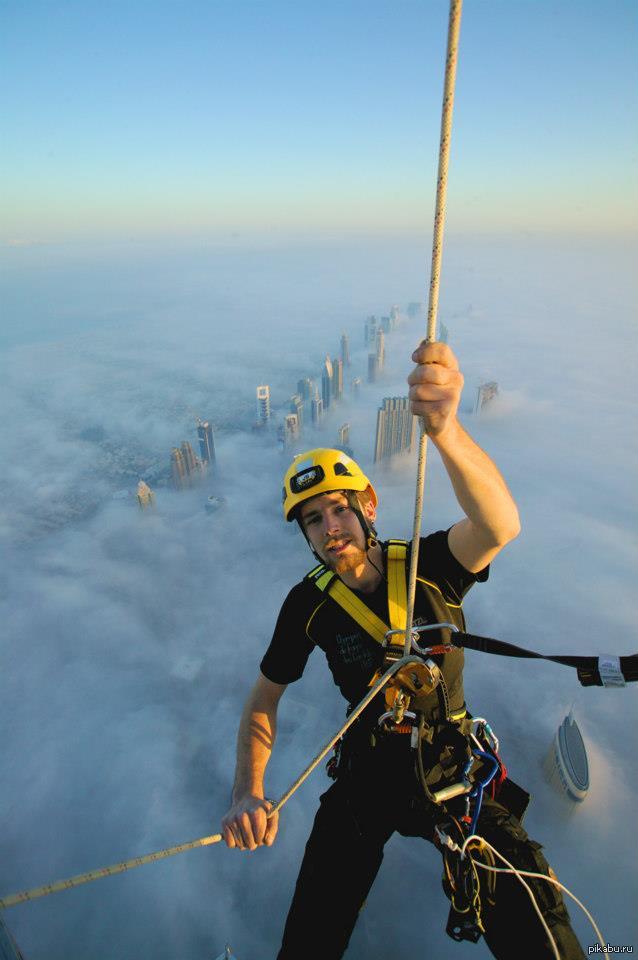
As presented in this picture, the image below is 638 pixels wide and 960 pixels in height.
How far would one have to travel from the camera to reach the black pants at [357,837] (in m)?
1.97

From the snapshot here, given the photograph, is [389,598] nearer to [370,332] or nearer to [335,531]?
[335,531]

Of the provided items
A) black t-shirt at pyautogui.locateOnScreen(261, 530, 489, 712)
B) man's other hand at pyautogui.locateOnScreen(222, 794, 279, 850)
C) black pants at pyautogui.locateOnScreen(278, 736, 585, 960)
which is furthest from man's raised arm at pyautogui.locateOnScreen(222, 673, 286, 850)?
black pants at pyautogui.locateOnScreen(278, 736, 585, 960)

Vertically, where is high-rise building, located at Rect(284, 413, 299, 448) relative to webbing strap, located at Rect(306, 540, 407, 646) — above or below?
below

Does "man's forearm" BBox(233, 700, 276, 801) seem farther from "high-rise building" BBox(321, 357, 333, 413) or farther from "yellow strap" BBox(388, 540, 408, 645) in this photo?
"high-rise building" BBox(321, 357, 333, 413)

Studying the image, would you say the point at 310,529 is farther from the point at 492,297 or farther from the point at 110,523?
the point at 492,297

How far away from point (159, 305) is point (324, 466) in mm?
166767

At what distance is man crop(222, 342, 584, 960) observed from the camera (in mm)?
1773

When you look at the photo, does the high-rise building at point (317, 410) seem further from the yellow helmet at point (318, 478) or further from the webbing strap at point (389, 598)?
the webbing strap at point (389, 598)

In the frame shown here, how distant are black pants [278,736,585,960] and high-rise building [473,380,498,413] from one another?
72.9 metres

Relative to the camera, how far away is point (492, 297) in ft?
475

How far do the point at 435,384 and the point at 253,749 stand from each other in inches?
86.1

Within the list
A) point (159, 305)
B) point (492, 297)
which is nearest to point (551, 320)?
point (492, 297)

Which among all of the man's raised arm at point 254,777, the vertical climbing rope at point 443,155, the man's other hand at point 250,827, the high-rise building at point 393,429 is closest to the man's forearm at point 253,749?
the man's raised arm at point 254,777

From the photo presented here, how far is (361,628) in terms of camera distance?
7.04 ft
